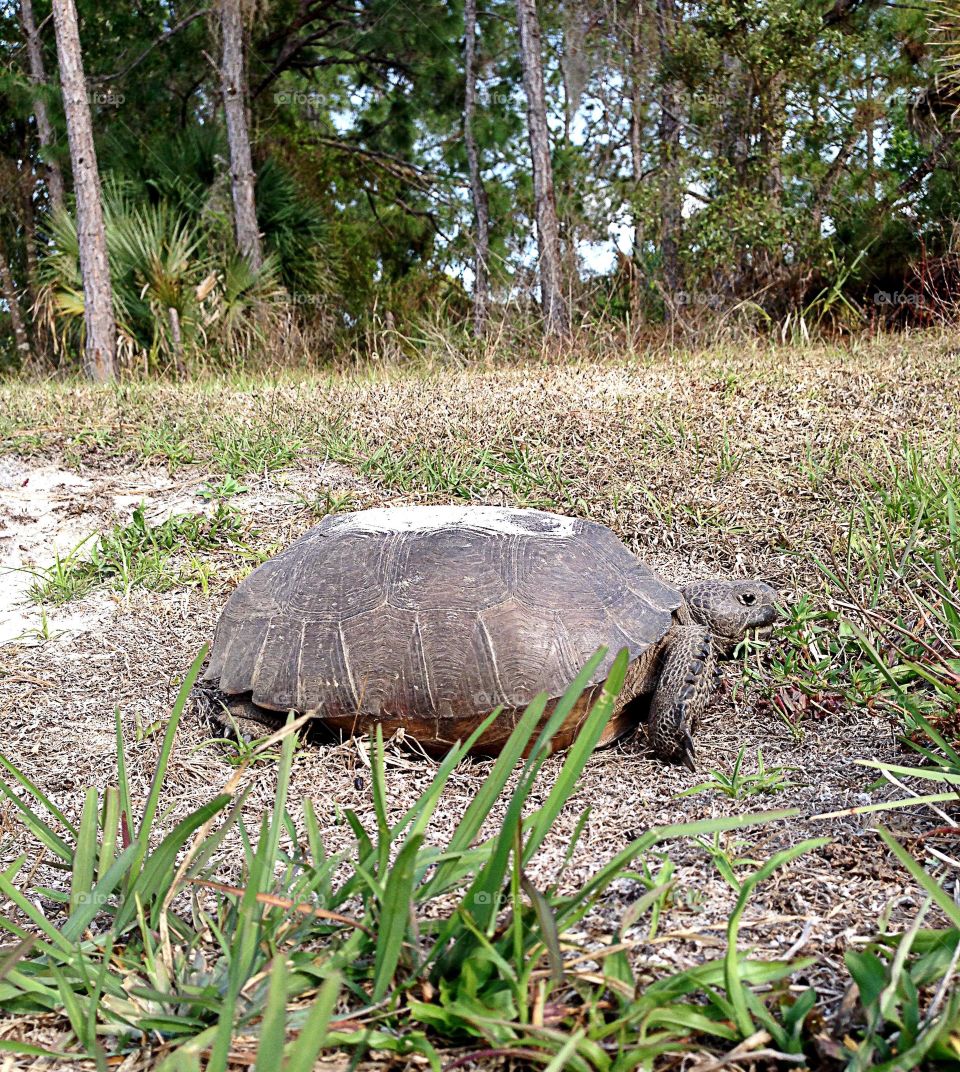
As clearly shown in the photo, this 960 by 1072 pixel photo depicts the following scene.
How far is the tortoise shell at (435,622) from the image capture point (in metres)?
2.51

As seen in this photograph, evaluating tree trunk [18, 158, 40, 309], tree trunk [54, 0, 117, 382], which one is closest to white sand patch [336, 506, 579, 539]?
tree trunk [54, 0, 117, 382]

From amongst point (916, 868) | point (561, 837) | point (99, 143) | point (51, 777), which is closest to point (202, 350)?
point (99, 143)

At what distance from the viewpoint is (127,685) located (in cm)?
314

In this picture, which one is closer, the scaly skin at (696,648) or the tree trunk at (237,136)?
the scaly skin at (696,648)

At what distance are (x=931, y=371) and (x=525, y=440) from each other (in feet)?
8.78

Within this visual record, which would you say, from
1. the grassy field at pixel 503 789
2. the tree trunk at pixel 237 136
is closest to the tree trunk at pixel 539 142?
the tree trunk at pixel 237 136

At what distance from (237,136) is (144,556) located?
10048mm

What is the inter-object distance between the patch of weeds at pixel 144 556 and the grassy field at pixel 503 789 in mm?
18

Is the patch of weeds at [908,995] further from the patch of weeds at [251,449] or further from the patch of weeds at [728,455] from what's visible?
the patch of weeds at [251,449]

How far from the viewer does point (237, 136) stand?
1220 cm

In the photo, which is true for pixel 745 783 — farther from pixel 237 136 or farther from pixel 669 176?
pixel 237 136

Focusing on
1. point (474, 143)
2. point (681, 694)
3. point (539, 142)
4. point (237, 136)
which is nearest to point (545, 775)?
point (681, 694)

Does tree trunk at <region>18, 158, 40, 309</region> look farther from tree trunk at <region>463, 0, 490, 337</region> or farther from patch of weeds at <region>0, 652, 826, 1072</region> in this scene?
patch of weeds at <region>0, 652, 826, 1072</region>

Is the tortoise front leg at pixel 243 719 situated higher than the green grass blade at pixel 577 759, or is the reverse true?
the green grass blade at pixel 577 759
